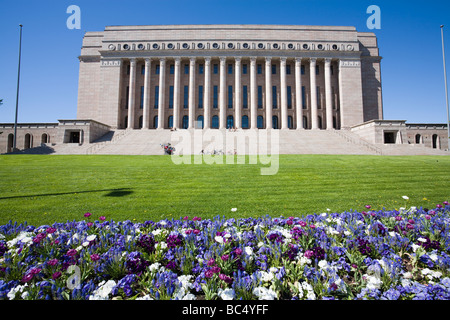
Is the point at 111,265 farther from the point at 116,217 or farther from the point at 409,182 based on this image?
the point at 409,182

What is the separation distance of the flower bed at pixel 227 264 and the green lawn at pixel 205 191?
2772 mm

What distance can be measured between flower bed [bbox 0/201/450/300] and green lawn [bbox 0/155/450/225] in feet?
9.10

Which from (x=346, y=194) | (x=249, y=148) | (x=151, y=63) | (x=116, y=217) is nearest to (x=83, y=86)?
(x=151, y=63)

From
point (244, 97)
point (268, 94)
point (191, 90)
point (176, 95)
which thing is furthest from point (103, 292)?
point (244, 97)

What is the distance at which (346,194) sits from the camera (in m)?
9.01

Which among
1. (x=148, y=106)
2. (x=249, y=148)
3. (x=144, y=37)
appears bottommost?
(x=249, y=148)

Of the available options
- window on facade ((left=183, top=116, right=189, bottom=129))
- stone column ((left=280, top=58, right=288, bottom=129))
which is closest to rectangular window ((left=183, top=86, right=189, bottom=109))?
window on facade ((left=183, top=116, right=189, bottom=129))

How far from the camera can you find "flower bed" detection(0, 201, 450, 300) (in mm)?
2590

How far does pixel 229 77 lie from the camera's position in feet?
163

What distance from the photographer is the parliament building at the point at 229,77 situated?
4647 cm

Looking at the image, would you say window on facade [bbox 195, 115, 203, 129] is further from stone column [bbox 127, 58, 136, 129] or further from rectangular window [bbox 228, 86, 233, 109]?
stone column [bbox 127, 58, 136, 129]

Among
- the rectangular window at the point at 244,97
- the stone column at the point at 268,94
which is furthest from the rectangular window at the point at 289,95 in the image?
the rectangular window at the point at 244,97

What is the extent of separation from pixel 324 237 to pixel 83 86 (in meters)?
59.0

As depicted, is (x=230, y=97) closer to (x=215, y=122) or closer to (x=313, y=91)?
(x=215, y=122)
